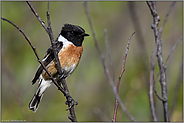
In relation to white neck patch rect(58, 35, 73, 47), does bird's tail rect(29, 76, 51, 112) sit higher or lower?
lower

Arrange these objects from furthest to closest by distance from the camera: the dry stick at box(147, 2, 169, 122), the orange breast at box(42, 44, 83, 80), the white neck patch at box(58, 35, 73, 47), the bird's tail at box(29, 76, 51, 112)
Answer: the bird's tail at box(29, 76, 51, 112)
the white neck patch at box(58, 35, 73, 47)
the orange breast at box(42, 44, 83, 80)
the dry stick at box(147, 2, 169, 122)

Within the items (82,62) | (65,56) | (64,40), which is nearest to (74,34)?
(64,40)

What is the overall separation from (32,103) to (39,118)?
1505mm

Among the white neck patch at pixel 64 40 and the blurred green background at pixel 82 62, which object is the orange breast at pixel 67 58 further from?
the blurred green background at pixel 82 62

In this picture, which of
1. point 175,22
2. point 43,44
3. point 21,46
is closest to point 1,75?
point 21,46

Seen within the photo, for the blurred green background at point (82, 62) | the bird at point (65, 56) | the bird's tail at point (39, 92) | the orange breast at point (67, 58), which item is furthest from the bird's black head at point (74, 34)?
the blurred green background at point (82, 62)

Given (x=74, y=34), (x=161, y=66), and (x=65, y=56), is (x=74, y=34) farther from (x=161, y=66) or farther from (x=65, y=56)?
(x=161, y=66)

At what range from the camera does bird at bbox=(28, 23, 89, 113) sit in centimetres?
419

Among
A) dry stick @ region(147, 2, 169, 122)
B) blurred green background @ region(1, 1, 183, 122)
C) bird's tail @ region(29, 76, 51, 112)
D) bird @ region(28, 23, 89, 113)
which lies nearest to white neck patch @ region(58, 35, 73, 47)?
bird @ region(28, 23, 89, 113)

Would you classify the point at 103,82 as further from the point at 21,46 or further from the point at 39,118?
the point at 21,46

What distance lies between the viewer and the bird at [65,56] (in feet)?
13.7

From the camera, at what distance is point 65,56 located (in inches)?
166

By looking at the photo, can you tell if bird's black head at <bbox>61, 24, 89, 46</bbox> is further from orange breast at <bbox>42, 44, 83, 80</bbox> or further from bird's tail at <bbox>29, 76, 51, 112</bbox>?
bird's tail at <bbox>29, 76, 51, 112</bbox>

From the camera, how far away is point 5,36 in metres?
6.27
